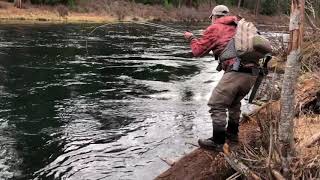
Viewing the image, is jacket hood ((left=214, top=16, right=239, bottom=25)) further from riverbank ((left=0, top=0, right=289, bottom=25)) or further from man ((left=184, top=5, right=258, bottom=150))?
riverbank ((left=0, top=0, right=289, bottom=25))

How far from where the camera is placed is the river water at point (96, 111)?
22.9 ft

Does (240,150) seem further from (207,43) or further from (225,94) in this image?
(207,43)

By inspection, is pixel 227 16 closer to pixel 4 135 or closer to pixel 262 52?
pixel 262 52

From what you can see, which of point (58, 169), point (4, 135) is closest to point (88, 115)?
point (4, 135)

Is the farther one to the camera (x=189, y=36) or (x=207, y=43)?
(x=189, y=36)

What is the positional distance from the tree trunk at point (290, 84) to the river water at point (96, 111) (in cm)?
225

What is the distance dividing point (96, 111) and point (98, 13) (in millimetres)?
32479

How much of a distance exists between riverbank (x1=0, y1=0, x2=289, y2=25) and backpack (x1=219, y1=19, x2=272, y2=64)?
75.3 feet

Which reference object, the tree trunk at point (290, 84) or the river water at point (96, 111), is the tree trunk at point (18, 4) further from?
the tree trunk at point (290, 84)

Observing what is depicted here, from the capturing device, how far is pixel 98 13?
4162 centimetres

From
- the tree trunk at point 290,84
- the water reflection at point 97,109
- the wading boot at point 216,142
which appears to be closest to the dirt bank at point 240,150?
the wading boot at point 216,142

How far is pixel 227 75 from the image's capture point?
19.7 ft

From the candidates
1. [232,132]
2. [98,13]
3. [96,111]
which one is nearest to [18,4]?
[98,13]

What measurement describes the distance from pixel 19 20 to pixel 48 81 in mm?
21336
